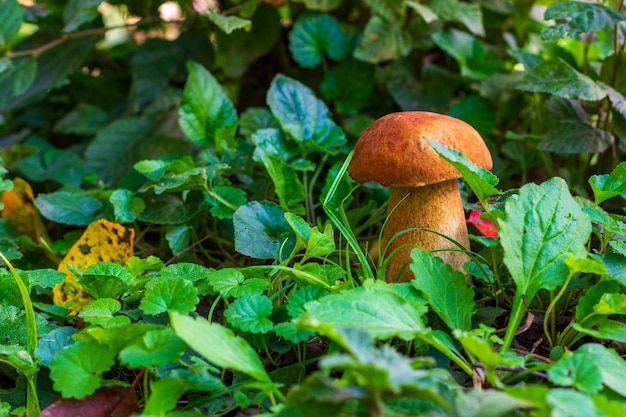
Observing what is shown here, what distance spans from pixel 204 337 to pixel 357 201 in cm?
98

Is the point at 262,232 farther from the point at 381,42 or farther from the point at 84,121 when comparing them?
the point at 84,121

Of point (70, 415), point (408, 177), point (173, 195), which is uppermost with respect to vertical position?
point (408, 177)

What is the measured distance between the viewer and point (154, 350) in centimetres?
92

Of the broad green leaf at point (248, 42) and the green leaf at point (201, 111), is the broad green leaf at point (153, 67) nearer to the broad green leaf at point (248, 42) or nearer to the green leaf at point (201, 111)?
the broad green leaf at point (248, 42)

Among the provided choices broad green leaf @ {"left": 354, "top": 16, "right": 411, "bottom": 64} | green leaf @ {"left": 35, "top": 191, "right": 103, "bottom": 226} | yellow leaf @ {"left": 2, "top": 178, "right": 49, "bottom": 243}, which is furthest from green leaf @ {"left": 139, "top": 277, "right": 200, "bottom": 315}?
broad green leaf @ {"left": 354, "top": 16, "right": 411, "bottom": 64}

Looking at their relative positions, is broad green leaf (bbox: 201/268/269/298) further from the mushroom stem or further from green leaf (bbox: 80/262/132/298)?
the mushroom stem

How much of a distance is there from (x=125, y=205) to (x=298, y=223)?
545 mm

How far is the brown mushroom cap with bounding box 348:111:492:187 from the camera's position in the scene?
3.82 ft

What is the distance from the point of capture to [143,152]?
1987 millimetres

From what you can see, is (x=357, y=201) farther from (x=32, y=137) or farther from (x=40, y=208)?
(x=32, y=137)

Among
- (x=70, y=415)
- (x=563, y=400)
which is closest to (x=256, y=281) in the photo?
(x=70, y=415)

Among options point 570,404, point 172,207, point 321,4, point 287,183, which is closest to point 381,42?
point 321,4

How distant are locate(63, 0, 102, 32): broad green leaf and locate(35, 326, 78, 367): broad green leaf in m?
1.18

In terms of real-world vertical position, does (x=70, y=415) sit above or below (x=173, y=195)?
below
